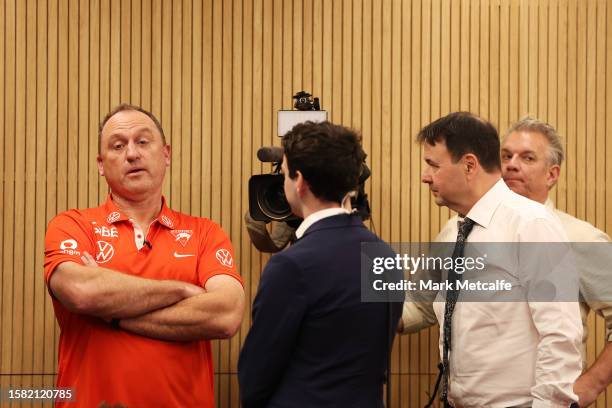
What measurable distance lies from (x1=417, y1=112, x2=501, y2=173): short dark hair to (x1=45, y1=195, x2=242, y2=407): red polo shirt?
975 mm

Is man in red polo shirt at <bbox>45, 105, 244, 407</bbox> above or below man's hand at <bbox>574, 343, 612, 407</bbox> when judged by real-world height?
above

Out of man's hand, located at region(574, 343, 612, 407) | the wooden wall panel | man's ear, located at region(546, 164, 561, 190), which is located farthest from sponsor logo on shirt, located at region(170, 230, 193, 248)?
man's hand, located at region(574, 343, 612, 407)

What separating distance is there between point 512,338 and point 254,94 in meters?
1.82

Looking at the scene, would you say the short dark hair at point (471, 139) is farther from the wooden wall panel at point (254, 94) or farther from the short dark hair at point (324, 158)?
the wooden wall panel at point (254, 94)

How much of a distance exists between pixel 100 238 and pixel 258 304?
3.63ft

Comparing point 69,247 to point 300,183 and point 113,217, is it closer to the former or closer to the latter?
point 113,217

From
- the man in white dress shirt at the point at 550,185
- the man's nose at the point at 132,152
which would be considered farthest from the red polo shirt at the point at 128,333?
the man in white dress shirt at the point at 550,185

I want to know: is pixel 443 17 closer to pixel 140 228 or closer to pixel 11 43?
pixel 140 228

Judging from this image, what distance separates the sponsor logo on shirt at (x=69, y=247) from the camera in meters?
2.75

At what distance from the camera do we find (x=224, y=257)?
2943mm

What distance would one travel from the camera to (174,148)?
3.61 m

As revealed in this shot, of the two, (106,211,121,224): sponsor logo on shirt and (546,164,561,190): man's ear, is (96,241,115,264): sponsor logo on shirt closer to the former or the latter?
(106,211,121,224): sponsor logo on shirt

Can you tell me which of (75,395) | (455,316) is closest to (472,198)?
(455,316)

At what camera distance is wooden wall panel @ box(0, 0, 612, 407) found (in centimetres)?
359
